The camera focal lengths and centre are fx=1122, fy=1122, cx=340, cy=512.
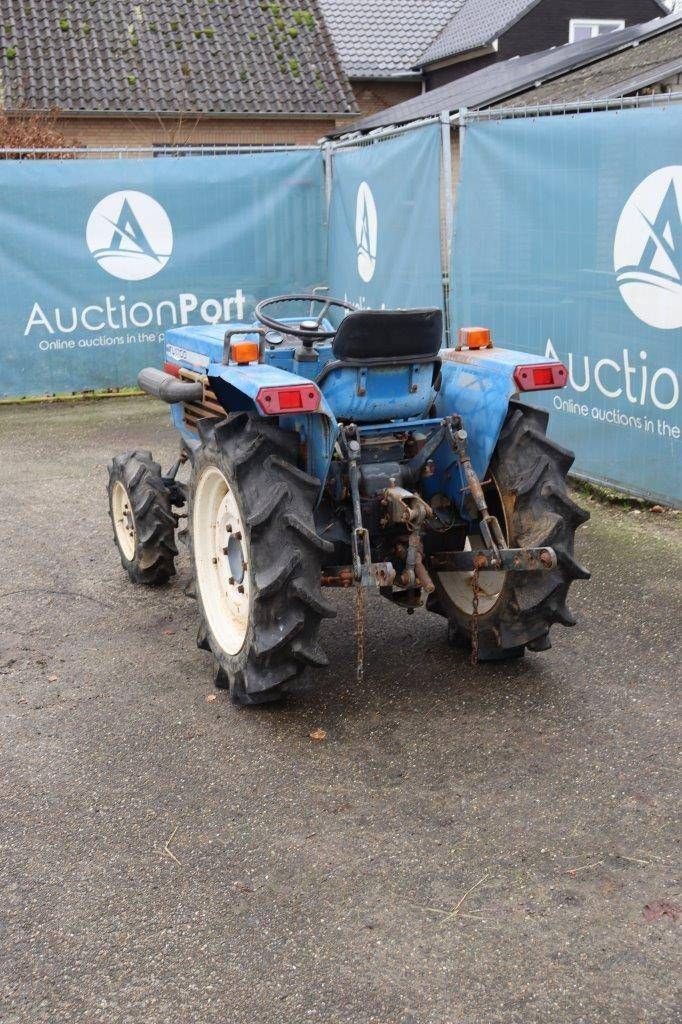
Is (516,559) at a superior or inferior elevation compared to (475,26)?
inferior

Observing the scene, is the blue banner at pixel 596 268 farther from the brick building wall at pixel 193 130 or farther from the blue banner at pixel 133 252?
the brick building wall at pixel 193 130

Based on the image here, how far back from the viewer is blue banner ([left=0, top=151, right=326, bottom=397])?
34.6 ft

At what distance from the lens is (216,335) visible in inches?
207

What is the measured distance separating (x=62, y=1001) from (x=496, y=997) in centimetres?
104

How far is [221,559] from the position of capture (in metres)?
4.57

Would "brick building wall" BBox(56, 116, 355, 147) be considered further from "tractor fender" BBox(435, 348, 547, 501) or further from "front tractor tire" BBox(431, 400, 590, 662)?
"front tractor tire" BBox(431, 400, 590, 662)

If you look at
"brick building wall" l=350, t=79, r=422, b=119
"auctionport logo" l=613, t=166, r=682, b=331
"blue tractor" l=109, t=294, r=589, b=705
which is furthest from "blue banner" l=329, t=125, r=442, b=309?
"brick building wall" l=350, t=79, r=422, b=119

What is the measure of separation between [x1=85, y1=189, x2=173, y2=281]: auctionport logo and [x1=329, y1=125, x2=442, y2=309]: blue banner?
5.62 feet

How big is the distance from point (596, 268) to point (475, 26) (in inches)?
889

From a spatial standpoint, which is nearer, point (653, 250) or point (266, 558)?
point (266, 558)

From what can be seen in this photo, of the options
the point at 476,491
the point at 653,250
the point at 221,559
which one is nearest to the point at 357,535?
the point at 476,491

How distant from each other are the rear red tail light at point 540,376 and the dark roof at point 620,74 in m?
7.38

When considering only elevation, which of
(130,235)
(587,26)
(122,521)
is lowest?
(122,521)

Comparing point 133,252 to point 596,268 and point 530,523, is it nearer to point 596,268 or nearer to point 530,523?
point 596,268
